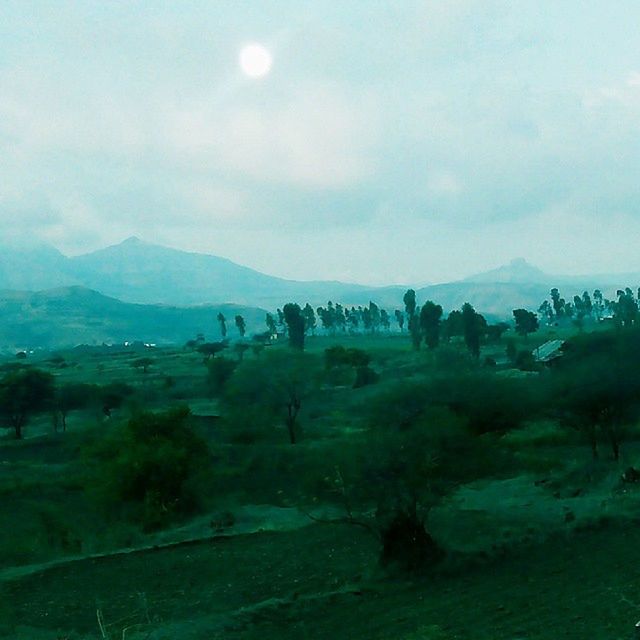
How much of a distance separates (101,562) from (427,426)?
14182 millimetres

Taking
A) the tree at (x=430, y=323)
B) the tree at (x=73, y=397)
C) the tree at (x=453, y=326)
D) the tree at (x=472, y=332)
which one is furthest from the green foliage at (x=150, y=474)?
the tree at (x=453, y=326)

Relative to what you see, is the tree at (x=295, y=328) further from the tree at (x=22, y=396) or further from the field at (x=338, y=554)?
the field at (x=338, y=554)

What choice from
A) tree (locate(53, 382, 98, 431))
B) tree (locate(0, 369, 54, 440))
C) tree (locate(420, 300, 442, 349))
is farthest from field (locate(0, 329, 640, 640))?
tree (locate(420, 300, 442, 349))

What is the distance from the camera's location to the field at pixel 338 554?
21094 mm

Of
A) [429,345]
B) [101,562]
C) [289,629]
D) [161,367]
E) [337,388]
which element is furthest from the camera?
[161,367]

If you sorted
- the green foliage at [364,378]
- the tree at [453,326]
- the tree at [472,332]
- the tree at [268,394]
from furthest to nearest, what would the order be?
the tree at [453,326] → the tree at [472,332] → the green foliage at [364,378] → the tree at [268,394]

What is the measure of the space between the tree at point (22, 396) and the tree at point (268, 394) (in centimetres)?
1965

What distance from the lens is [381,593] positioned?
→ 24359mm

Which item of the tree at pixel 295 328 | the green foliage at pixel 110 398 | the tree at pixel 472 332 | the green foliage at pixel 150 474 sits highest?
the tree at pixel 295 328

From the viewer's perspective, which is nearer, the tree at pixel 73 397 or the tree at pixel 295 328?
the tree at pixel 73 397

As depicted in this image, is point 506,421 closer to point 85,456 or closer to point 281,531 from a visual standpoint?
point 281,531

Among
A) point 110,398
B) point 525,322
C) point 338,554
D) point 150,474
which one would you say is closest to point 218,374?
point 110,398

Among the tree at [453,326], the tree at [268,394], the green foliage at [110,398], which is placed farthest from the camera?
the tree at [453,326]

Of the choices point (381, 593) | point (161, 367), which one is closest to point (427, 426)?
point (381, 593)
